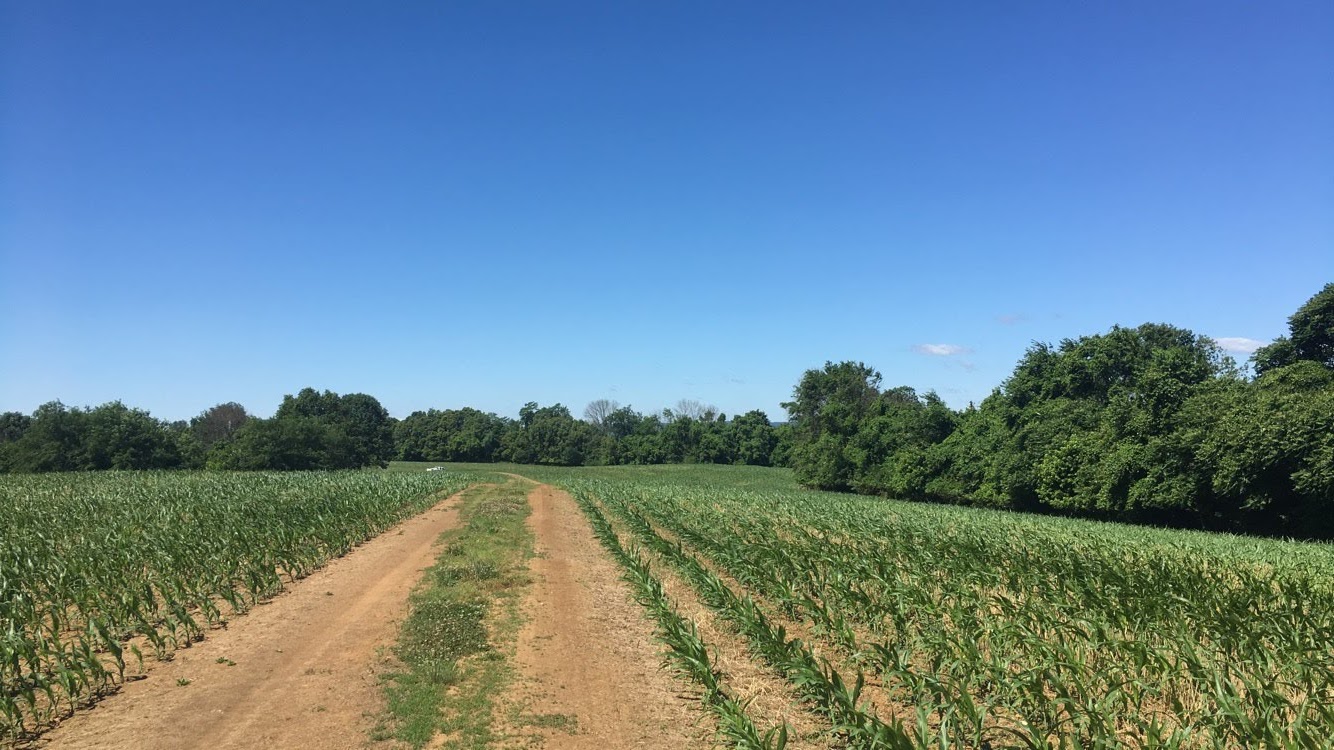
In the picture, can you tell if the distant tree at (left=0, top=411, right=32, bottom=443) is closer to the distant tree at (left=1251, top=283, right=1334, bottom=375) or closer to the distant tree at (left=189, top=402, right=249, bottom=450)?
the distant tree at (left=189, top=402, right=249, bottom=450)

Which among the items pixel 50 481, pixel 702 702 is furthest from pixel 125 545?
pixel 50 481

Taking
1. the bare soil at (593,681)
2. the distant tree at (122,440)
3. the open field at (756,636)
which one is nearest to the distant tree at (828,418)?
the open field at (756,636)

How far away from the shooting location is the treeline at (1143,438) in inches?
941

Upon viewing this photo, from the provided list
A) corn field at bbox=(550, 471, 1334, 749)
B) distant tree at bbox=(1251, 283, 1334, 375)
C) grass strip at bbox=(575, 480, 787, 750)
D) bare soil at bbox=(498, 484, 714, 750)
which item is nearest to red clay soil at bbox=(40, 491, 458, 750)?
bare soil at bbox=(498, 484, 714, 750)

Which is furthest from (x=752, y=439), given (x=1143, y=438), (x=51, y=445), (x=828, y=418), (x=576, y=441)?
(x=51, y=445)

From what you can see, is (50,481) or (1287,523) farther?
(50,481)

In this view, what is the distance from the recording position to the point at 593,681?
808 cm

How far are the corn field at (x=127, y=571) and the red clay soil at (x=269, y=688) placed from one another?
0.45m

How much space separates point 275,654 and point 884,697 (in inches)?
308

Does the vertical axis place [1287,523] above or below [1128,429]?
below

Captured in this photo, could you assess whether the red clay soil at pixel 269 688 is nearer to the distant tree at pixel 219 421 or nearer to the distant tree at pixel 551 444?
the distant tree at pixel 551 444

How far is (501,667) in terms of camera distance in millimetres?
8445

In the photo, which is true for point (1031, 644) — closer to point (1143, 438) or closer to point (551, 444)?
point (1143, 438)

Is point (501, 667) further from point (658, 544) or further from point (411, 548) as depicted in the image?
point (411, 548)
